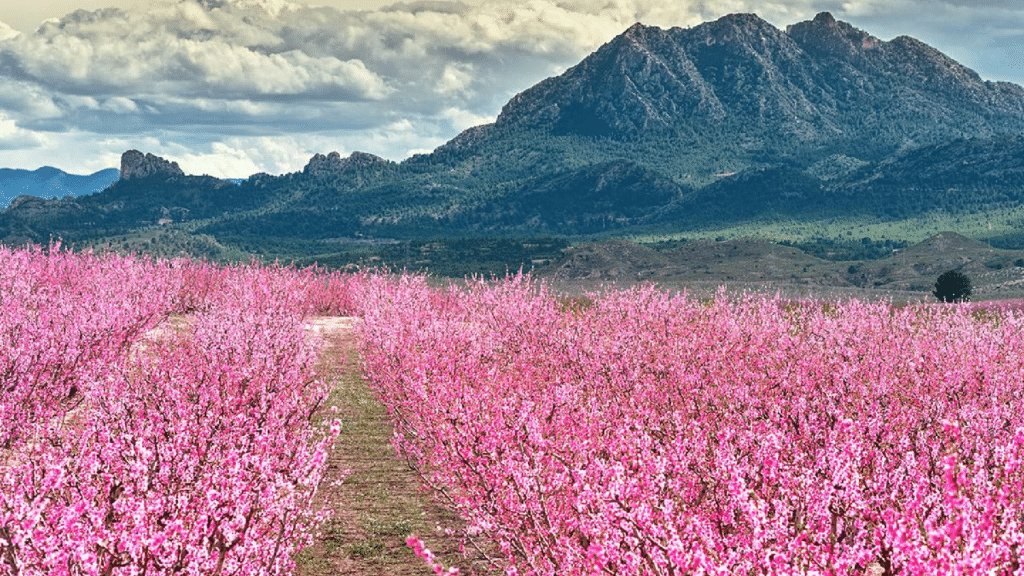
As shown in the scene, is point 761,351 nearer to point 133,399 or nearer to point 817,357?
point 817,357

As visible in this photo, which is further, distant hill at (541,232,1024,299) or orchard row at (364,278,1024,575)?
distant hill at (541,232,1024,299)

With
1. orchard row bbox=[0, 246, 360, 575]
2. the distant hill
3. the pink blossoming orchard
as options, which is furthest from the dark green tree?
orchard row bbox=[0, 246, 360, 575]

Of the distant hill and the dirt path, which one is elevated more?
the distant hill

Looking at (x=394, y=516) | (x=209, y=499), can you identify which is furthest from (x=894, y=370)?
(x=209, y=499)

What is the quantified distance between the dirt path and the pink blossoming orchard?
53 cm

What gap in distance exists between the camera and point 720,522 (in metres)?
13.1

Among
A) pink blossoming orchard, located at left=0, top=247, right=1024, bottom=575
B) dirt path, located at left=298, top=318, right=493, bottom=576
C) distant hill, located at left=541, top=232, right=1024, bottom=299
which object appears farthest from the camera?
distant hill, located at left=541, top=232, right=1024, bottom=299

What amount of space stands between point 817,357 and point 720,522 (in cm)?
1371

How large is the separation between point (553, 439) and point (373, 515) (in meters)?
5.27

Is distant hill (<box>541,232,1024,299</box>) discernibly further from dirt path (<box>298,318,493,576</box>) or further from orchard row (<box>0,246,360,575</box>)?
orchard row (<box>0,246,360,575</box>)

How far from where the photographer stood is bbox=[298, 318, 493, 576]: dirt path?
55.7 feet

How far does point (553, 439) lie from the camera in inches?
647

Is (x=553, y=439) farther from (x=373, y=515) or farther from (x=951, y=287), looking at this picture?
(x=951, y=287)

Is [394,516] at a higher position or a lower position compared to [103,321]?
lower
